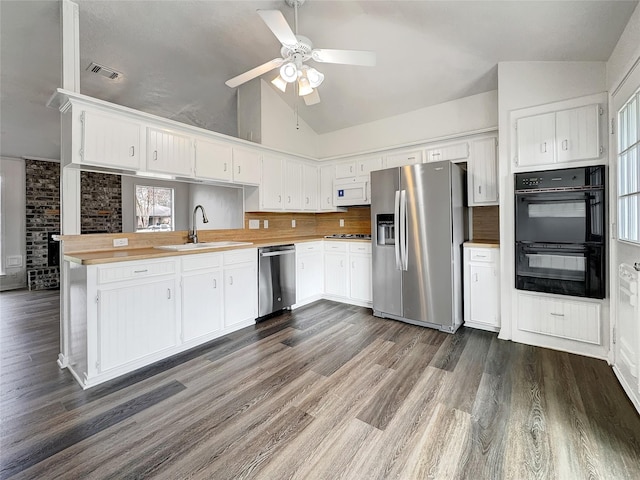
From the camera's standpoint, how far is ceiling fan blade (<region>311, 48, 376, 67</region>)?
2.22 meters

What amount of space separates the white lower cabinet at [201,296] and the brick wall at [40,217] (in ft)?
15.3

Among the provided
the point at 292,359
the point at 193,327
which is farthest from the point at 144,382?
the point at 292,359

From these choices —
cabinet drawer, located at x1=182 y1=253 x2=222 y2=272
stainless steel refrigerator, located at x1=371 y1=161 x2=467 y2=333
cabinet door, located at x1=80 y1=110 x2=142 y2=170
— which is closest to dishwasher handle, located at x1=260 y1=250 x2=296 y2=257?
cabinet drawer, located at x1=182 y1=253 x2=222 y2=272

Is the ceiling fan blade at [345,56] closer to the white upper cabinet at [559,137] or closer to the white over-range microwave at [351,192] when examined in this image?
the white upper cabinet at [559,137]

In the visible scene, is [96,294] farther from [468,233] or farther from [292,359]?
[468,233]

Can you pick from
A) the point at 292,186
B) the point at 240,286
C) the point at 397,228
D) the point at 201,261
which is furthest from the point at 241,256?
the point at 397,228

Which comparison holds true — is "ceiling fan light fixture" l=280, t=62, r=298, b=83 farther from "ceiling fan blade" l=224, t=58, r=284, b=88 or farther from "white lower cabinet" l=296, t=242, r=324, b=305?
"white lower cabinet" l=296, t=242, r=324, b=305

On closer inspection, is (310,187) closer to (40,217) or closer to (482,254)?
(482,254)

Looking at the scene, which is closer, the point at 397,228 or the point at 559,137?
the point at 559,137

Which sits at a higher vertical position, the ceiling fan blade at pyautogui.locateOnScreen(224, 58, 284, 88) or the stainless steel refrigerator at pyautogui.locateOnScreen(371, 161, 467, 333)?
the ceiling fan blade at pyautogui.locateOnScreen(224, 58, 284, 88)

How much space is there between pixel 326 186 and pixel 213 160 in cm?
195

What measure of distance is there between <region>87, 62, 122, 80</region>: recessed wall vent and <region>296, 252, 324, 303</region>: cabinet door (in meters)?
3.10

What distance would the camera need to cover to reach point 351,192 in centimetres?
446

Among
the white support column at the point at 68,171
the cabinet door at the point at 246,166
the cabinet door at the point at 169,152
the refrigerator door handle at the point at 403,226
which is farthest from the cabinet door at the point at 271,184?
the white support column at the point at 68,171
